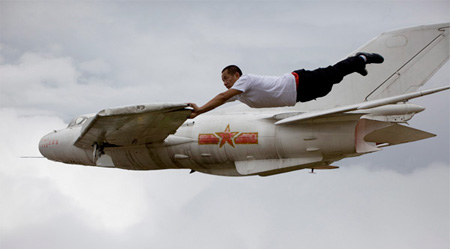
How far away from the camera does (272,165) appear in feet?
49.2

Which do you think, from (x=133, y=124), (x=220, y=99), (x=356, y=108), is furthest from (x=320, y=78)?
(x=133, y=124)

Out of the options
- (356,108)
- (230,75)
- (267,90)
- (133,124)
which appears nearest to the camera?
(267,90)

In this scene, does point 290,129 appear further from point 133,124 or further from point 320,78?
point 133,124

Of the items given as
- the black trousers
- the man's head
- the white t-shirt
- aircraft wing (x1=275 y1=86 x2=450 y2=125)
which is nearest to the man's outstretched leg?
the black trousers

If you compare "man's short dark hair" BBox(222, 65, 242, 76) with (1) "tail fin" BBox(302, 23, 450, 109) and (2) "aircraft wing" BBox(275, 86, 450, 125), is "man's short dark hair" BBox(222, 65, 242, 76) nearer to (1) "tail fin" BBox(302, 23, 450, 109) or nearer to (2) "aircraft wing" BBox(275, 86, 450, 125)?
(2) "aircraft wing" BBox(275, 86, 450, 125)

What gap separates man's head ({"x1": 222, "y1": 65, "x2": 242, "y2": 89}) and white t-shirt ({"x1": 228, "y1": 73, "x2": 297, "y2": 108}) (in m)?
0.34

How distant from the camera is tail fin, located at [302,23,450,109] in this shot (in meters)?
15.1

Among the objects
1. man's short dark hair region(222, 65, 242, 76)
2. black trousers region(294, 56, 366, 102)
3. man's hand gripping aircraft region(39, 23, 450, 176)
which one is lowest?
man's hand gripping aircraft region(39, 23, 450, 176)

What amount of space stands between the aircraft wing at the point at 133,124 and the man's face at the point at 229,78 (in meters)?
1.11

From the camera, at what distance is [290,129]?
1459cm

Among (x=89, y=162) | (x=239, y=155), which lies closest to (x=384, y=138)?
(x=239, y=155)

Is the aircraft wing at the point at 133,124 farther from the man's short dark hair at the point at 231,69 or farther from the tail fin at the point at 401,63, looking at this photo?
the tail fin at the point at 401,63

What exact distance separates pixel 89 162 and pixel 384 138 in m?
9.53

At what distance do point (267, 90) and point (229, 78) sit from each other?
924mm
